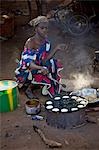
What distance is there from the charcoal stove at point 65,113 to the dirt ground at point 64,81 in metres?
0.07

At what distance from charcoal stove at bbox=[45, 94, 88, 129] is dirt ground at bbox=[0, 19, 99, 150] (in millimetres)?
73

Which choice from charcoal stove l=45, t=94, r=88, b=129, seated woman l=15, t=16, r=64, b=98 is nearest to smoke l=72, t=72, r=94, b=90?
seated woman l=15, t=16, r=64, b=98

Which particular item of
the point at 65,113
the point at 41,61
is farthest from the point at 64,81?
the point at 65,113

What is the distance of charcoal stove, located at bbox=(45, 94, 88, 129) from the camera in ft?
14.3

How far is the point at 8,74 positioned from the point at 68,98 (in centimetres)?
212

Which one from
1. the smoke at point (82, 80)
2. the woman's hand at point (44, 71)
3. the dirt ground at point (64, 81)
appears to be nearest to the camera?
the dirt ground at point (64, 81)

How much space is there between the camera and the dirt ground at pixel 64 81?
412cm

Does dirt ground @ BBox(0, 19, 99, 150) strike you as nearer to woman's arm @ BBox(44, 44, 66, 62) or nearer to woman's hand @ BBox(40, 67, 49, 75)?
woman's hand @ BBox(40, 67, 49, 75)

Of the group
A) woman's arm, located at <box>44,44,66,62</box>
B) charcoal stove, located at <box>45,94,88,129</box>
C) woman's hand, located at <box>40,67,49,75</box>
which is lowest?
charcoal stove, located at <box>45,94,88,129</box>

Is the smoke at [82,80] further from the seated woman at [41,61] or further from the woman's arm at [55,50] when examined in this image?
the woman's arm at [55,50]

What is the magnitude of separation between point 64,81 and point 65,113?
162 centimetres

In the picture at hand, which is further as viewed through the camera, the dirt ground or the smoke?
the smoke

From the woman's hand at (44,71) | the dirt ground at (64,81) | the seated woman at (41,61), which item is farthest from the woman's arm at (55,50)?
the dirt ground at (64,81)

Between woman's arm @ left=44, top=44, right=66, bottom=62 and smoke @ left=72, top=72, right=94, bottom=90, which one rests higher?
woman's arm @ left=44, top=44, right=66, bottom=62
